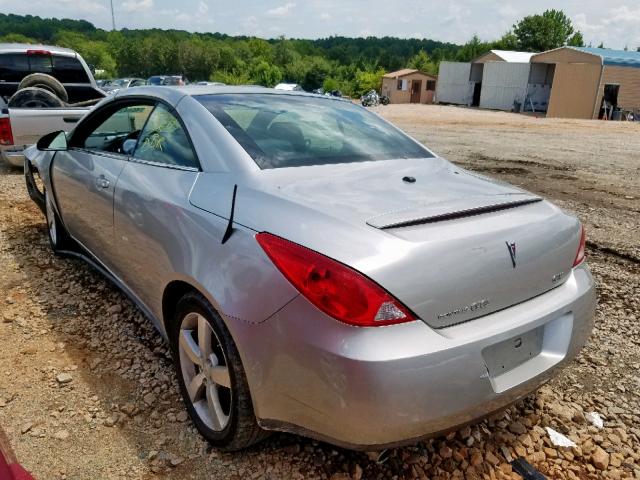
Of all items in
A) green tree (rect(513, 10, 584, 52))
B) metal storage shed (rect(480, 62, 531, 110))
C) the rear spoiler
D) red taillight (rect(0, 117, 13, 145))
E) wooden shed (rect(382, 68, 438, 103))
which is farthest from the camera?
green tree (rect(513, 10, 584, 52))

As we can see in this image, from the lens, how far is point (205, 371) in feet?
7.23

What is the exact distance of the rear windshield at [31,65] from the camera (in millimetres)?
8453

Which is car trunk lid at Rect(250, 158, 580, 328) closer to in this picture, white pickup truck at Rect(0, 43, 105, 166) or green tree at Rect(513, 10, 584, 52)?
white pickup truck at Rect(0, 43, 105, 166)

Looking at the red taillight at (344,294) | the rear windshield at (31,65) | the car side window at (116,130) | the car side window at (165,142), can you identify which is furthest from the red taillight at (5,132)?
the red taillight at (344,294)

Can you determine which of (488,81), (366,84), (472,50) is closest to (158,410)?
(488,81)

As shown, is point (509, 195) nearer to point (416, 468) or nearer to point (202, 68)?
point (416, 468)

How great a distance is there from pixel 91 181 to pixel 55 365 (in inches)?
45.0

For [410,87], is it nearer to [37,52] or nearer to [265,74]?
[265,74]

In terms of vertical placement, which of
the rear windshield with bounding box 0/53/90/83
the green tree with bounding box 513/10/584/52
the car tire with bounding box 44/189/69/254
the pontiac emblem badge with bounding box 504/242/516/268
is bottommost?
the car tire with bounding box 44/189/69/254

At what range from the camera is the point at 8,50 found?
27.5 feet

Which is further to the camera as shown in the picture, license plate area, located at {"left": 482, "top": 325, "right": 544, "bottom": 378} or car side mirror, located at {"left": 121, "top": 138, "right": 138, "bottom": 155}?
car side mirror, located at {"left": 121, "top": 138, "right": 138, "bottom": 155}

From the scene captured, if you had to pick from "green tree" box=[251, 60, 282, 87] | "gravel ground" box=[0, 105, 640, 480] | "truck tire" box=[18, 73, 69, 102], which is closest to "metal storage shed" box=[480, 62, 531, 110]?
"truck tire" box=[18, 73, 69, 102]

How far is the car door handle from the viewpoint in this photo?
2.96m

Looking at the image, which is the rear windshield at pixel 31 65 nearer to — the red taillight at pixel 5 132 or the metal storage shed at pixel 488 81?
the red taillight at pixel 5 132
